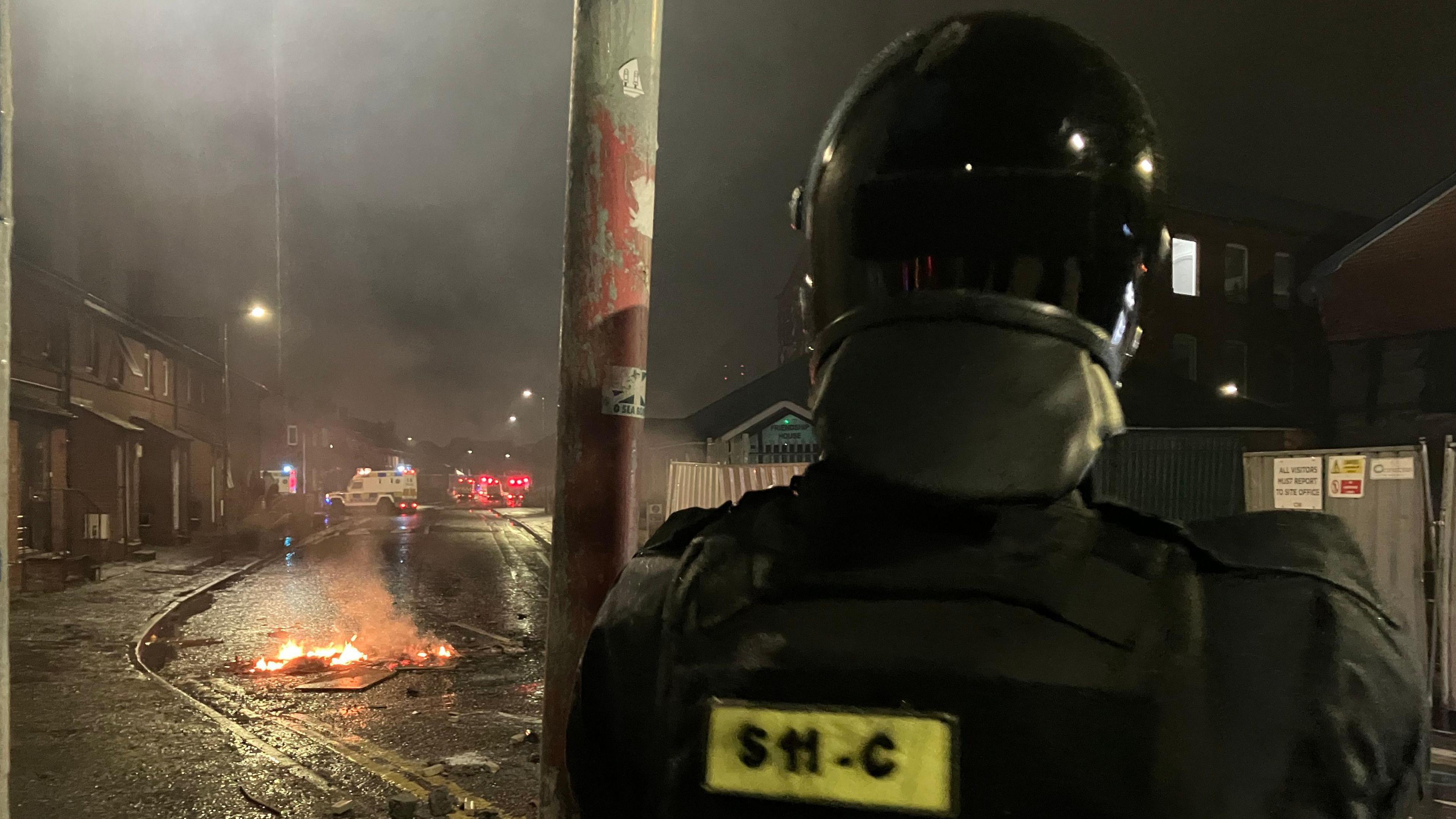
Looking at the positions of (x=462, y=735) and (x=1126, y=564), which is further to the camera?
(x=462, y=735)

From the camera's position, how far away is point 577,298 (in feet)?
7.84

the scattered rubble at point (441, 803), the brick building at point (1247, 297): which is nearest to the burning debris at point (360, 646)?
the scattered rubble at point (441, 803)

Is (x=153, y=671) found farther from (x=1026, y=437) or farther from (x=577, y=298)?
(x=1026, y=437)

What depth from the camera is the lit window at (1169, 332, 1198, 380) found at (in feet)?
79.7

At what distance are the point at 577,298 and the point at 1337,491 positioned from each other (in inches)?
286

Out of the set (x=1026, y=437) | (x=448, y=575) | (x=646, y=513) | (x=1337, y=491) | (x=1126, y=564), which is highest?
(x=1026, y=437)

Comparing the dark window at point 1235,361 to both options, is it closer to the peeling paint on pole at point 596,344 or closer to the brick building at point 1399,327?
the brick building at point 1399,327

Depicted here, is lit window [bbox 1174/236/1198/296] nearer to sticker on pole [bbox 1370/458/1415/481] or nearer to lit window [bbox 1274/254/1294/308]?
lit window [bbox 1274/254/1294/308]

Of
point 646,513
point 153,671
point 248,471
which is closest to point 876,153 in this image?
point 153,671

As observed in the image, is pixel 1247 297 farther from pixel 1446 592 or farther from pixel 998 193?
pixel 998 193

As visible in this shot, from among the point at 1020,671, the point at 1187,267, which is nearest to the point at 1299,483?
the point at 1020,671

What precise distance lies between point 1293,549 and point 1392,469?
23.6 ft

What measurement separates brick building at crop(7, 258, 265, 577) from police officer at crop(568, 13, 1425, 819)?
15.0 meters

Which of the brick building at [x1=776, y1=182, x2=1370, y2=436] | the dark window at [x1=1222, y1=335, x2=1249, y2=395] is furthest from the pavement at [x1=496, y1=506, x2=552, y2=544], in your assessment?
the dark window at [x1=1222, y1=335, x2=1249, y2=395]
